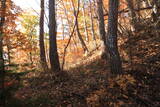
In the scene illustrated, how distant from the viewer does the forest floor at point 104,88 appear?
4.32 metres

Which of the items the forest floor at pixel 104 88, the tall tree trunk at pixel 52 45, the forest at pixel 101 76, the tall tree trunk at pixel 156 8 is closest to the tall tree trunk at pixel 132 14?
the forest at pixel 101 76

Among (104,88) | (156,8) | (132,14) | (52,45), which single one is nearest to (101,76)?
(104,88)

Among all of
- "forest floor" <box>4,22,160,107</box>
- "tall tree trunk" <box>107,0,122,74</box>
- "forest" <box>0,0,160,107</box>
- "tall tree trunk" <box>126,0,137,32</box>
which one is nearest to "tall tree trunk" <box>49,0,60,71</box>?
"forest" <box>0,0,160,107</box>

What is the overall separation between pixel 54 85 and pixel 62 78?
1.85ft

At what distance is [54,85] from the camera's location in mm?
6262

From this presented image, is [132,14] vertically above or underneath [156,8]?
above

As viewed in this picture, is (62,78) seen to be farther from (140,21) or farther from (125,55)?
(140,21)

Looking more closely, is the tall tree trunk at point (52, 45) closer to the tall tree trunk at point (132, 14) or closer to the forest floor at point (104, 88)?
the forest floor at point (104, 88)

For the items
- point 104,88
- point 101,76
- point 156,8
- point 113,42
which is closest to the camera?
point 104,88

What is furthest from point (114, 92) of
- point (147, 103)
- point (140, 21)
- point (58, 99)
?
point (140, 21)

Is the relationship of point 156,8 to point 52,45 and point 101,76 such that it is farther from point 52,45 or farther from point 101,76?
point 52,45

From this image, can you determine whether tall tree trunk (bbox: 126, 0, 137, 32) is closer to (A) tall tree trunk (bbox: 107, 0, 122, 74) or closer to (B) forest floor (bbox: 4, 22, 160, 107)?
(B) forest floor (bbox: 4, 22, 160, 107)

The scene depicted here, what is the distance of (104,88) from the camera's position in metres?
5.19

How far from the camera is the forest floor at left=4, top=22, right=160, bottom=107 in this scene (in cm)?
432
